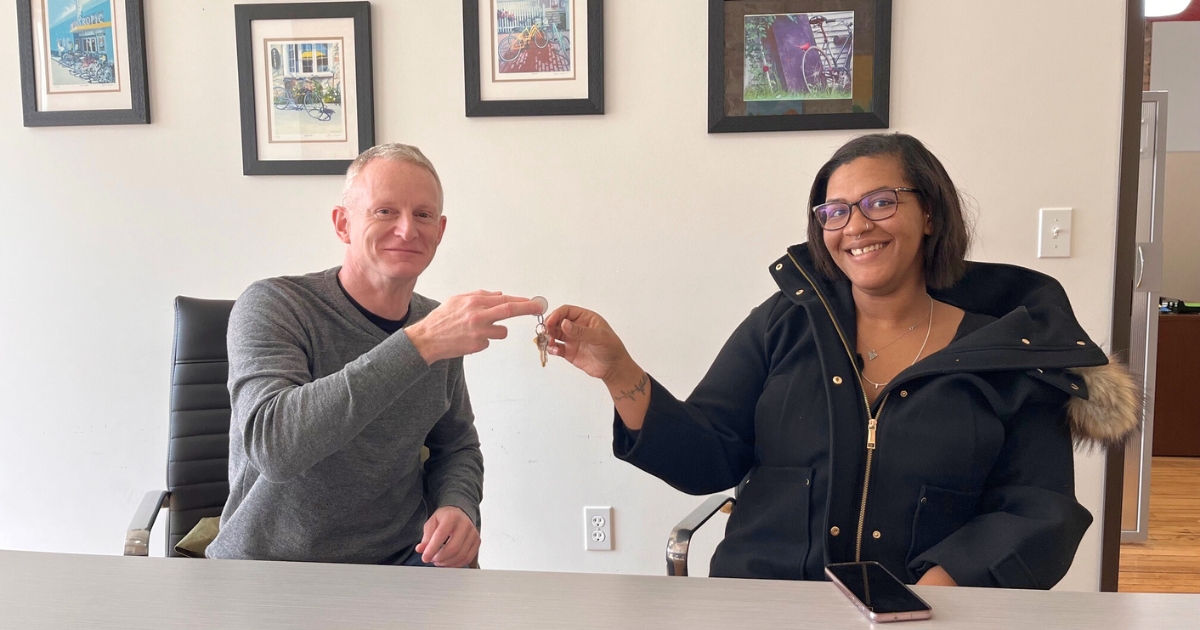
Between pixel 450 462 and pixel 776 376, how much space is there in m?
0.68

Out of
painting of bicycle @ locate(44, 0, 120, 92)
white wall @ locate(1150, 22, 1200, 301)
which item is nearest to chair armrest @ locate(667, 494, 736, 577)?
painting of bicycle @ locate(44, 0, 120, 92)

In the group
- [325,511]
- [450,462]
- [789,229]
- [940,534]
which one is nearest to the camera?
[940,534]

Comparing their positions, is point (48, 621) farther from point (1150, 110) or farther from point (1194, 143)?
point (1194, 143)

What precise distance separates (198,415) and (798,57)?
1690mm

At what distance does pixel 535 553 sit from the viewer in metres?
2.28

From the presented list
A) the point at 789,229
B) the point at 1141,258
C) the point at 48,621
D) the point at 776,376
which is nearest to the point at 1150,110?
the point at 1141,258

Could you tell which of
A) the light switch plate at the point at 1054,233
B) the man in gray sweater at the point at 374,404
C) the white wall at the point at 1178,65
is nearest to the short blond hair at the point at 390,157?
the man in gray sweater at the point at 374,404

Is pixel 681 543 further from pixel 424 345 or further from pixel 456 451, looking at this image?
pixel 424 345

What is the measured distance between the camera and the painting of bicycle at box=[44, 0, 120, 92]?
2219 millimetres

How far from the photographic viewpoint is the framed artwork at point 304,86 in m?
2.15

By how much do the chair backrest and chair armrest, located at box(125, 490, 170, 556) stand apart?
5 cm

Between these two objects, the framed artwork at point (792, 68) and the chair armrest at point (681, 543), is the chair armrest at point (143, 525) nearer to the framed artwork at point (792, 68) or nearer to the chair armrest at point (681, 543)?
the chair armrest at point (681, 543)

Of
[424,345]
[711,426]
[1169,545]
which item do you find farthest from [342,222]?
[1169,545]

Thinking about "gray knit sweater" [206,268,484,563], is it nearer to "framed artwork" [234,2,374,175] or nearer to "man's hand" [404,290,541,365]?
"man's hand" [404,290,541,365]
